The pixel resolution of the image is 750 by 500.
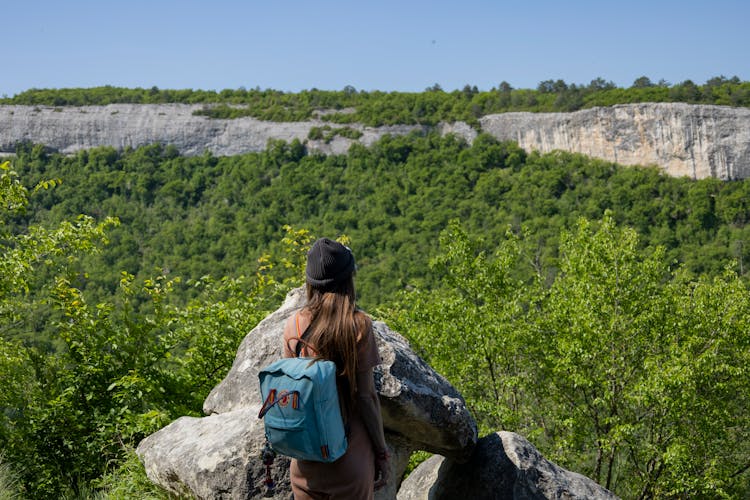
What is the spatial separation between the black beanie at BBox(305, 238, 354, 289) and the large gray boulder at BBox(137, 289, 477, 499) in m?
1.90

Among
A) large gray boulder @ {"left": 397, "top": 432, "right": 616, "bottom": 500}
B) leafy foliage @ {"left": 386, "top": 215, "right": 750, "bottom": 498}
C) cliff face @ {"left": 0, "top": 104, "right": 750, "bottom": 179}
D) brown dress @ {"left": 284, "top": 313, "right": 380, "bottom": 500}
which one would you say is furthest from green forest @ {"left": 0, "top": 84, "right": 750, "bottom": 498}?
cliff face @ {"left": 0, "top": 104, "right": 750, "bottom": 179}

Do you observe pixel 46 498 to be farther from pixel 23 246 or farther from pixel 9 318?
pixel 23 246

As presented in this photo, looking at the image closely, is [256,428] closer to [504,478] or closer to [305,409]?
[305,409]

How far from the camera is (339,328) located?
10.5 feet

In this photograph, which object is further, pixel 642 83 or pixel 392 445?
pixel 642 83

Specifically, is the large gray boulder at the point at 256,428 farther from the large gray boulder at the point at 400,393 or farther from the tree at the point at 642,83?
the tree at the point at 642,83

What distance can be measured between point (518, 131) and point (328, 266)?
76134 millimetres

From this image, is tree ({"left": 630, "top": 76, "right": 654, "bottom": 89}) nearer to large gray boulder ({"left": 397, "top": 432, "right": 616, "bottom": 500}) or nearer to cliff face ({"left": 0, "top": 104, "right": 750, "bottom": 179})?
cliff face ({"left": 0, "top": 104, "right": 750, "bottom": 179})

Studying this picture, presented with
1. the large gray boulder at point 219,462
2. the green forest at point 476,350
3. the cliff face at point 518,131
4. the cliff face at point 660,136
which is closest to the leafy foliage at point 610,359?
the green forest at point 476,350

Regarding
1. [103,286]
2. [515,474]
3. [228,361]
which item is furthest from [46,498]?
[103,286]

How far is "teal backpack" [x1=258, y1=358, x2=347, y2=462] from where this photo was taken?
10.3 ft

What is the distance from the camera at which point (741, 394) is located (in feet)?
39.7

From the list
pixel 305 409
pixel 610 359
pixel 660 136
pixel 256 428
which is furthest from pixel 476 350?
pixel 660 136

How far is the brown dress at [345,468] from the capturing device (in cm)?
336
